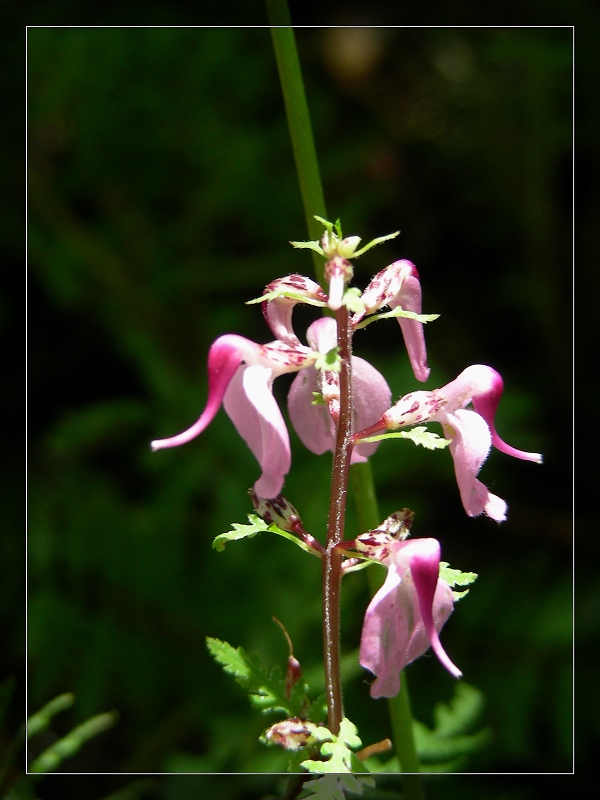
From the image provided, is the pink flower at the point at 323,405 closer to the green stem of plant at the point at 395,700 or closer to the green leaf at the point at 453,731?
the green stem of plant at the point at 395,700

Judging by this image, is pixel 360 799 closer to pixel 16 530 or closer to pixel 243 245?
pixel 16 530

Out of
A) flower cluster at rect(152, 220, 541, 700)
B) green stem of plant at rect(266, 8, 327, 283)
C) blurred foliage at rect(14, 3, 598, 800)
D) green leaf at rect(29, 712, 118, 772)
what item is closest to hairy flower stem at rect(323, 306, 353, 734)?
flower cluster at rect(152, 220, 541, 700)

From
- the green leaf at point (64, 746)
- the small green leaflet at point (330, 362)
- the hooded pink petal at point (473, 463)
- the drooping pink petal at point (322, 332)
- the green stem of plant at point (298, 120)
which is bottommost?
the green leaf at point (64, 746)

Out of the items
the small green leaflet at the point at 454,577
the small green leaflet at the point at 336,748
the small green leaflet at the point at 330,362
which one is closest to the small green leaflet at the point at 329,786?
the small green leaflet at the point at 336,748

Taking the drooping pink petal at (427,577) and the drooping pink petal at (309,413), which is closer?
the drooping pink petal at (427,577)

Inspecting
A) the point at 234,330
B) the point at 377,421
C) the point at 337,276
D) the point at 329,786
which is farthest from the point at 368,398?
the point at 234,330
